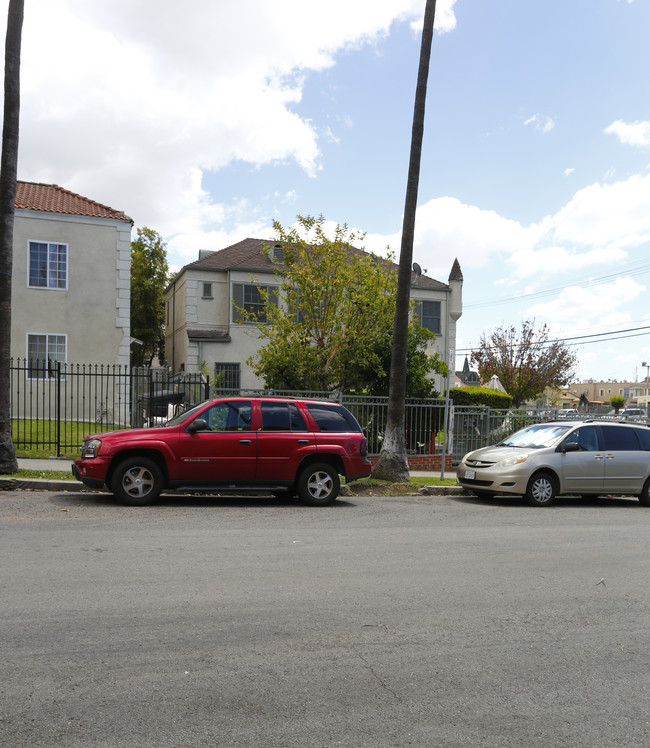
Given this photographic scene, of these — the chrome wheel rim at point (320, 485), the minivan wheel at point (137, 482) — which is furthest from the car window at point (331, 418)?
the minivan wheel at point (137, 482)

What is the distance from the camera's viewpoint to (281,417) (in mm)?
11672

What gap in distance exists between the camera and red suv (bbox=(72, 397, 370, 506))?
10625 mm

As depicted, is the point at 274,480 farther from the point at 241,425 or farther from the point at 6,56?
the point at 6,56

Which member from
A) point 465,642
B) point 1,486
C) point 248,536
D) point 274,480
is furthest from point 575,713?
point 1,486

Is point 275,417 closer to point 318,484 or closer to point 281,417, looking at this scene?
point 281,417

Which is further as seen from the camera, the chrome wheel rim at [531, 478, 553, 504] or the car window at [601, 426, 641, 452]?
the car window at [601, 426, 641, 452]

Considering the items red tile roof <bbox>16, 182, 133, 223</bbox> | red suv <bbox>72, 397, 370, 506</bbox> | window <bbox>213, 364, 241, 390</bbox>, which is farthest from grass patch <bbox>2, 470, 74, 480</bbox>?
window <bbox>213, 364, 241, 390</bbox>

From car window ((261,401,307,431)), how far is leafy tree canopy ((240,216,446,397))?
7.64 meters

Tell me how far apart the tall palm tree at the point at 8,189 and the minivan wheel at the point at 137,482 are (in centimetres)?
313

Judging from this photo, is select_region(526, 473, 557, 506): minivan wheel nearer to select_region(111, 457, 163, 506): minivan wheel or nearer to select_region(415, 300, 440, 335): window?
select_region(111, 457, 163, 506): minivan wheel

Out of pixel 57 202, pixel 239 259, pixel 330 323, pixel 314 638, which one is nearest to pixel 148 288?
pixel 239 259

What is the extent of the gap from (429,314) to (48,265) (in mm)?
19532

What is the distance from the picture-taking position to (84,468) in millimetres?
10492

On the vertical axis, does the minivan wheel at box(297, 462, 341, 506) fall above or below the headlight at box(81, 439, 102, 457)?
below
